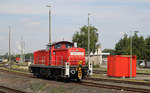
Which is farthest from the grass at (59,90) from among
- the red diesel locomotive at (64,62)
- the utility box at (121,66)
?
the utility box at (121,66)

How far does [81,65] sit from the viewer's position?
68.0 feet

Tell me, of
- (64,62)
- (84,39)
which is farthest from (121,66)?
(84,39)

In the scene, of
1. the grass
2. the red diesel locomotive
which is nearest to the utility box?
the red diesel locomotive

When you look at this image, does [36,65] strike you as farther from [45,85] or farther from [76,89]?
[76,89]

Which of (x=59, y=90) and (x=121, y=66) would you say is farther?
(x=121, y=66)

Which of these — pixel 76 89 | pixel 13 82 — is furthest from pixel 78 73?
pixel 76 89

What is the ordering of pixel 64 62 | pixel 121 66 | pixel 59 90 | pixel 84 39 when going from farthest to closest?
pixel 84 39 → pixel 121 66 → pixel 64 62 → pixel 59 90

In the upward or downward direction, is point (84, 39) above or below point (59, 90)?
above

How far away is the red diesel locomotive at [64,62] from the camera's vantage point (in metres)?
20.5

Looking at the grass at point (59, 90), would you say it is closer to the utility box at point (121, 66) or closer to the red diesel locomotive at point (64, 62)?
the red diesel locomotive at point (64, 62)

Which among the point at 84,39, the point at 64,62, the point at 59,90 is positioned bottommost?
the point at 59,90

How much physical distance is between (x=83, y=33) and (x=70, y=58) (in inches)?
1543

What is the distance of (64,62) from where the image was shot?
2131 cm

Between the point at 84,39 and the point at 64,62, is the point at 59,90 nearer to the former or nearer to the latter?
the point at 64,62
